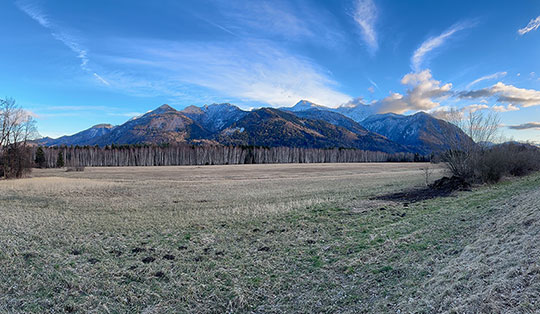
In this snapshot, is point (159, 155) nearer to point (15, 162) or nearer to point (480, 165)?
point (15, 162)

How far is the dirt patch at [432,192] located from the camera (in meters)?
24.0

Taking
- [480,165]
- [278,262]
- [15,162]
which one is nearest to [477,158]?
[480,165]

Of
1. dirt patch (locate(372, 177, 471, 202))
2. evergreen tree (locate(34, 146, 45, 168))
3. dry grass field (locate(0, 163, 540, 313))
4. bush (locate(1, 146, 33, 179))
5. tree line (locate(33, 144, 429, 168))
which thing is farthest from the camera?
tree line (locate(33, 144, 429, 168))

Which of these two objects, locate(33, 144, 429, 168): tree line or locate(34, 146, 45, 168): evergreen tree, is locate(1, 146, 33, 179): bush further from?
locate(33, 144, 429, 168): tree line

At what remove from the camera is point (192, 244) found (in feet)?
40.8

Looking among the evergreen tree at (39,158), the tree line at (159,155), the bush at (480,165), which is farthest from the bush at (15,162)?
the bush at (480,165)

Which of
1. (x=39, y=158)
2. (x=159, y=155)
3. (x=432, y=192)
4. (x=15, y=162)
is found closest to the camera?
(x=432, y=192)

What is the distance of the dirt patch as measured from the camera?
78.7ft

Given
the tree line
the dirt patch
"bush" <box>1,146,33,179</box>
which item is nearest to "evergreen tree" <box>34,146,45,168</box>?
the tree line

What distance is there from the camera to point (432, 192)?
88.2 ft

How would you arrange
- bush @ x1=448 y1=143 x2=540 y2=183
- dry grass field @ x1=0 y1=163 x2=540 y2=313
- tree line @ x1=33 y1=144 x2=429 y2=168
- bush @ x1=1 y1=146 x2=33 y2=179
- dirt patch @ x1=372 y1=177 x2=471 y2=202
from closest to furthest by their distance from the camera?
dry grass field @ x1=0 y1=163 x2=540 y2=313 < dirt patch @ x1=372 y1=177 x2=471 y2=202 < bush @ x1=448 y1=143 x2=540 y2=183 < bush @ x1=1 y1=146 x2=33 y2=179 < tree line @ x1=33 y1=144 x2=429 y2=168

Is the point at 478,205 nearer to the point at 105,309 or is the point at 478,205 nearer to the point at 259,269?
the point at 259,269

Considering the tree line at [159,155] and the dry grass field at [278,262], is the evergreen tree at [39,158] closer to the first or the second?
the tree line at [159,155]

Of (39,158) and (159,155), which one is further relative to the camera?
(159,155)
